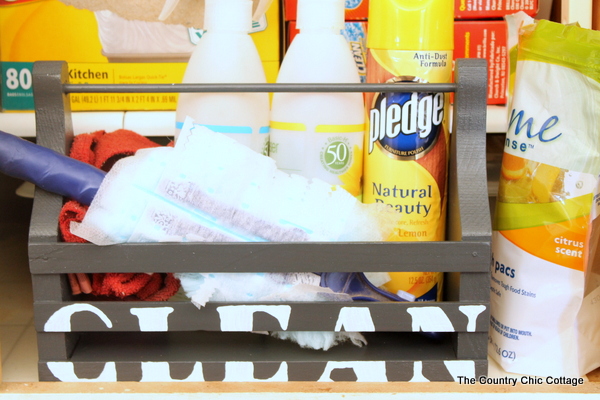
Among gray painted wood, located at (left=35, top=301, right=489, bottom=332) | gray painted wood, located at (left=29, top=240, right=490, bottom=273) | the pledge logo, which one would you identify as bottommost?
gray painted wood, located at (left=35, top=301, right=489, bottom=332)

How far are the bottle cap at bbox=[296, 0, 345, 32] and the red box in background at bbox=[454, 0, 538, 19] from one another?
233 mm

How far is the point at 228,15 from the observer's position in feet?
1.91

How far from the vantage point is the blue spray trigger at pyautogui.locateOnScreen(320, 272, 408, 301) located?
1.85 ft

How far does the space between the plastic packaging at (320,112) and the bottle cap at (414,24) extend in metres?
0.05

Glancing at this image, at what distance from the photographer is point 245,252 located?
0.51 m

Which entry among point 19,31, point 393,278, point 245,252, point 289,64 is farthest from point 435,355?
point 19,31

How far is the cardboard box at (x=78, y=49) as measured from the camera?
746 mm

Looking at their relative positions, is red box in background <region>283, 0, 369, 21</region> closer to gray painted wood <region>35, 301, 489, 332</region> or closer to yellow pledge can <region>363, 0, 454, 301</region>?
yellow pledge can <region>363, 0, 454, 301</region>

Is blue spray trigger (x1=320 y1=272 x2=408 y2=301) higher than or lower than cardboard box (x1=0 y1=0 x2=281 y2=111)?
lower

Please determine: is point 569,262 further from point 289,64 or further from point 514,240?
point 289,64

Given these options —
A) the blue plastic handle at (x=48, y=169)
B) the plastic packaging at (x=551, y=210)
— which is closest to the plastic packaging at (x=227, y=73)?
the blue plastic handle at (x=48, y=169)

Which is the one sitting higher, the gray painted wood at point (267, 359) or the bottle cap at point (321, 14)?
the bottle cap at point (321, 14)

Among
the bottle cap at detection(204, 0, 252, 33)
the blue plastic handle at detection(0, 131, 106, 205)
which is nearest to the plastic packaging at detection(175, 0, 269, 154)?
the bottle cap at detection(204, 0, 252, 33)

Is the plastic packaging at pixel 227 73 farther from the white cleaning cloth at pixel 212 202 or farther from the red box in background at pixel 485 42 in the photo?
the red box in background at pixel 485 42
